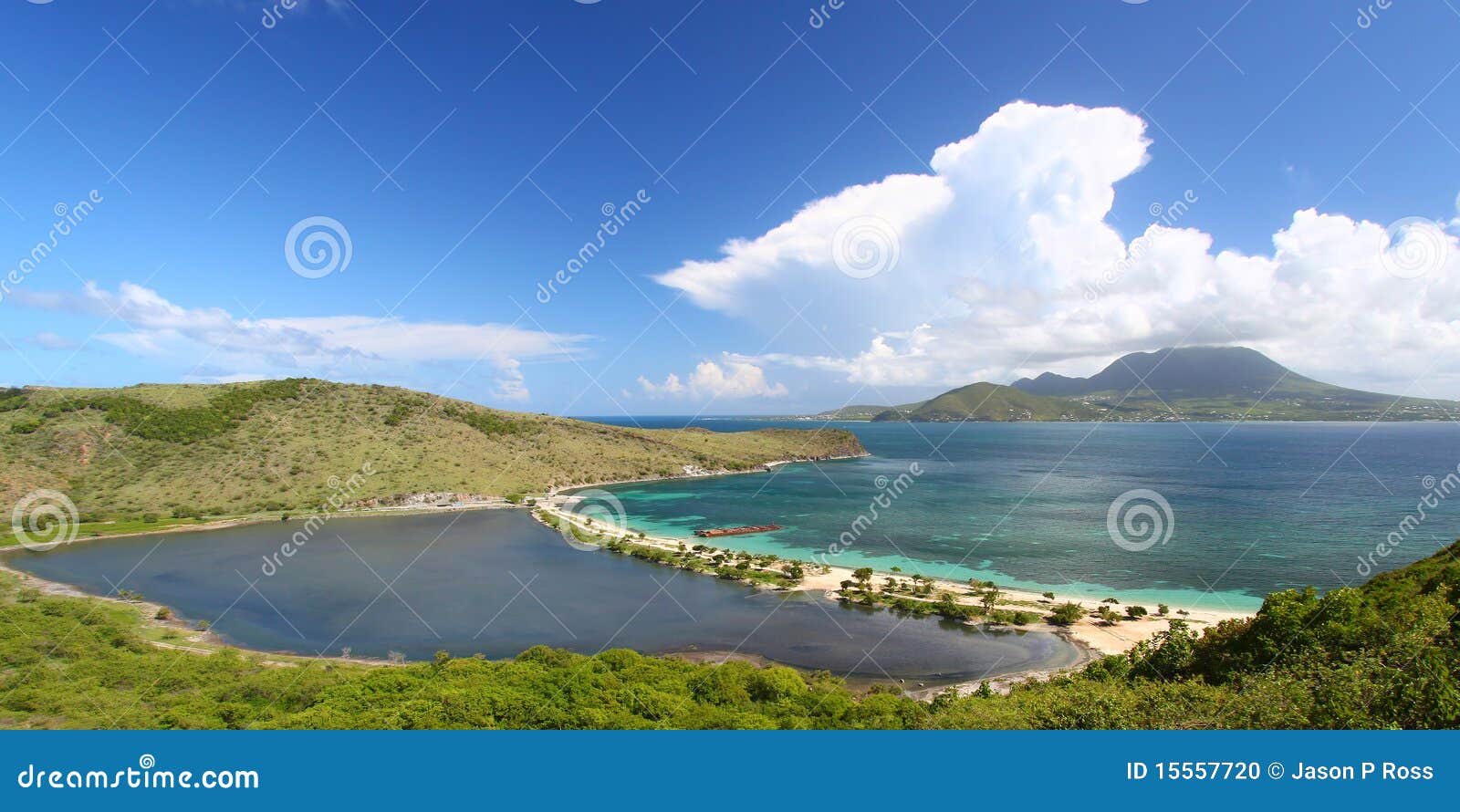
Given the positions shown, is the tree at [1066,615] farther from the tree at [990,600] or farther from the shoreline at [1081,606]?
the tree at [990,600]

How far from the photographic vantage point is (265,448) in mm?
66250

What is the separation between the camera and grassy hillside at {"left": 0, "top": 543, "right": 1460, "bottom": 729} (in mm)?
9617

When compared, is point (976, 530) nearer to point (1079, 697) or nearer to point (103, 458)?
point (1079, 697)

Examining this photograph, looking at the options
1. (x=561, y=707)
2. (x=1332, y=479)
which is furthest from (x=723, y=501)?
(x=1332, y=479)

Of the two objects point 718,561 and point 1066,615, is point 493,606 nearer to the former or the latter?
point 718,561

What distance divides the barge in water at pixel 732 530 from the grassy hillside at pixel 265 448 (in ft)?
98.3

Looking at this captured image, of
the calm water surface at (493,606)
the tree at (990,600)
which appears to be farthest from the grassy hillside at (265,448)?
the tree at (990,600)

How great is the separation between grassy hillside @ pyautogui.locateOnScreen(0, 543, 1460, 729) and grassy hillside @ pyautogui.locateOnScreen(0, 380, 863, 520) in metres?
45.2

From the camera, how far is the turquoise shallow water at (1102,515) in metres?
37.7

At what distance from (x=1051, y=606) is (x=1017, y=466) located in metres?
81.1

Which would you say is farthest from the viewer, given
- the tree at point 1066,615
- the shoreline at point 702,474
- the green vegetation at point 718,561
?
the shoreline at point 702,474

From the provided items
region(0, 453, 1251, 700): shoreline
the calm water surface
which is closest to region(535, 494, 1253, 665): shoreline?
region(0, 453, 1251, 700): shoreline

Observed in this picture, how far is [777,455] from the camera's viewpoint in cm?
11950

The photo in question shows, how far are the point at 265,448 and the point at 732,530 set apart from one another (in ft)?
186
